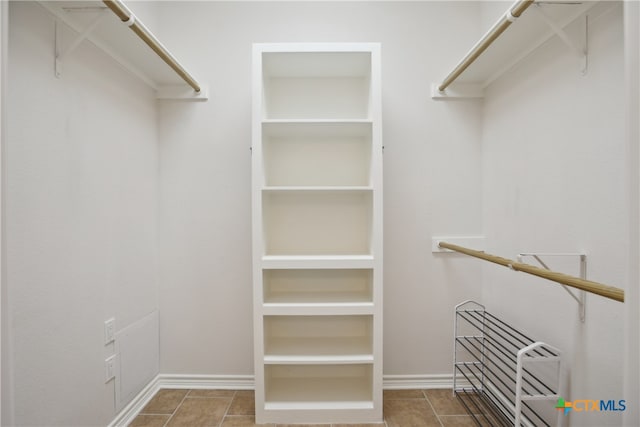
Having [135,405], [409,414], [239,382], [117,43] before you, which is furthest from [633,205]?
[135,405]

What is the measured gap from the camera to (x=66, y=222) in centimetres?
130

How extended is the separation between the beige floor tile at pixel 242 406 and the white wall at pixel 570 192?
1.57m

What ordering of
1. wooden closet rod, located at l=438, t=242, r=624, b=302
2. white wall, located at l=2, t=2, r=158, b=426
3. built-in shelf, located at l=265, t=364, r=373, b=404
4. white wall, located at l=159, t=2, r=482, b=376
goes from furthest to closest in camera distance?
white wall, located at l=159, t=2, r=482, b=376
built-in shelf, located at l=265, t=364, r=373, b=404
white wall, located at l=2, t=2, r=158, b=426
wooden closet rod, located at l=438, t=242, r=624, b=302

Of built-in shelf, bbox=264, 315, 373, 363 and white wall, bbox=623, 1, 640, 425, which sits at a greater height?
white wall, bbox=623, 1, 640, 425

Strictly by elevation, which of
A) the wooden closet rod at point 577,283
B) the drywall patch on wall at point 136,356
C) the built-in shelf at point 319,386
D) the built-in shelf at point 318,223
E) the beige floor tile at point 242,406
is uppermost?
the built-in shelf at point 318,223

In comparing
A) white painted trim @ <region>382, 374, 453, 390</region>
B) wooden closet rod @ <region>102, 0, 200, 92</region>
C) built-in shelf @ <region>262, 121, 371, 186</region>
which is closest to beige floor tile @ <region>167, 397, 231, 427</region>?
white painted trim @ <region>382, 374, 453, 390</region>

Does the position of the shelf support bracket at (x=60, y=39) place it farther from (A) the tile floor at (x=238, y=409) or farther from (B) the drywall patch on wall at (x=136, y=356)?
(A) the tile floor at (x=238, y=409)

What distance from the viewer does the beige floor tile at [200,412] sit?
5.54 feet

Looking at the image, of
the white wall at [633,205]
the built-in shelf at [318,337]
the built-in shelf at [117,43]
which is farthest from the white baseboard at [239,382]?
the built-in shelf at [117,43]

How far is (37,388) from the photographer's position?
117 centimetres

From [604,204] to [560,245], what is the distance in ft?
0.84

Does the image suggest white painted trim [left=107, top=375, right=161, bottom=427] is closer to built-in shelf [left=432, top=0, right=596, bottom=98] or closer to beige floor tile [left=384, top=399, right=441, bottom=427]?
beige floor tile [left=384, top=399, right=441, bottom=427]

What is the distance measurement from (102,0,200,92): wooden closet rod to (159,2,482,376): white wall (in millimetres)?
327

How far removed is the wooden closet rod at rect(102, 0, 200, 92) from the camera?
1.18 m
